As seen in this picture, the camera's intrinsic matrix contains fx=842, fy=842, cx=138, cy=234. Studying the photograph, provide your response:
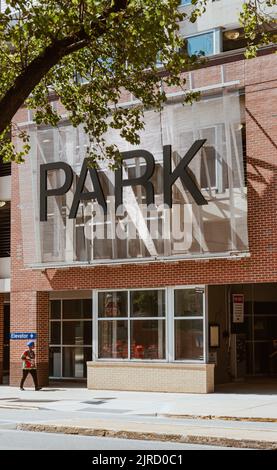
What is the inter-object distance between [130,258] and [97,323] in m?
2.68

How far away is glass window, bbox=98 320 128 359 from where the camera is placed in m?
25.8

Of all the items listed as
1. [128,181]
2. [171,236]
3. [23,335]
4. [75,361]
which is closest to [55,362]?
[75,361]

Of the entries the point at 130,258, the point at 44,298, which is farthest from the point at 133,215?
the point at 44,298

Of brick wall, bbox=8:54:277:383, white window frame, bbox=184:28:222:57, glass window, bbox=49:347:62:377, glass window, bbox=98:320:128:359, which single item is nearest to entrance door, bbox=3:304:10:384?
glass window, bbox=49:347:62:377

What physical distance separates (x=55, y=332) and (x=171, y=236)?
9362mm

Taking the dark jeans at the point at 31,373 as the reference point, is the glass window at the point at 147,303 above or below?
above

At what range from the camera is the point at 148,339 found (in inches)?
999

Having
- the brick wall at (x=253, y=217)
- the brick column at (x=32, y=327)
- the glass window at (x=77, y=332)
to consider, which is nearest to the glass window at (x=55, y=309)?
the glass window at (x=77, y=332)

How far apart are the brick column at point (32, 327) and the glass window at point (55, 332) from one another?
3.69 metres

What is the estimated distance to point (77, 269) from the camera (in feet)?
88.4

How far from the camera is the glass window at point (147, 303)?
2534 cm

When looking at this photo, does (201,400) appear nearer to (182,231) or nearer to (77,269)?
(182,231)

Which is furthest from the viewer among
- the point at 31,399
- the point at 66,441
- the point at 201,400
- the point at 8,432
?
the point at 31,399

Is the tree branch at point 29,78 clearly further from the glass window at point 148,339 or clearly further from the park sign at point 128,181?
the glass window at point 148,339
